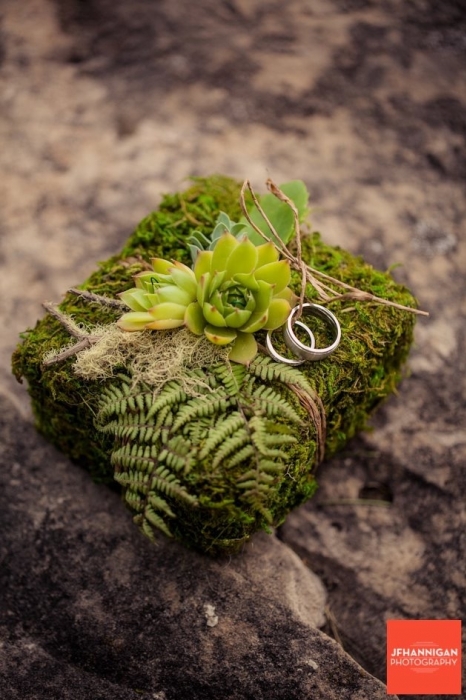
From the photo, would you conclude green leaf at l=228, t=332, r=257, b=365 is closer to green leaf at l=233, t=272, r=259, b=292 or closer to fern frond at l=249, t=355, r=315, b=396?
fern frond at l=249, t=355, r=315, b=396

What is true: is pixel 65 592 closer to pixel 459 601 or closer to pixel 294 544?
pixel 294 544

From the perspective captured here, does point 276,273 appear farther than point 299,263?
No

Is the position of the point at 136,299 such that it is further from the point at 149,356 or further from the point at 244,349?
the point at 244,349

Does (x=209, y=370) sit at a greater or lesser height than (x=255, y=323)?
lesser

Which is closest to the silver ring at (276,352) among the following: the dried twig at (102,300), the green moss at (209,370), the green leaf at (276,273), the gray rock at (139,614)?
the green moss at (209,370)

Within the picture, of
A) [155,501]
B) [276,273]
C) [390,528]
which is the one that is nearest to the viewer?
[155,501]

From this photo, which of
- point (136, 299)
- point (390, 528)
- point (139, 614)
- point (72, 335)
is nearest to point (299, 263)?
point (136, 299)
